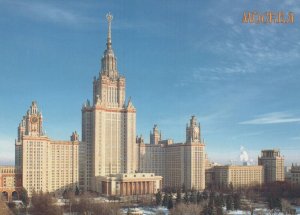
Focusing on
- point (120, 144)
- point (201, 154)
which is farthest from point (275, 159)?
point (120, 144)

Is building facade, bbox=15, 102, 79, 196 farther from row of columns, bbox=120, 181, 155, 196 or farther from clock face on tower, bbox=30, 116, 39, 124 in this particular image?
row of columns, bbox=120, 181, 155, 196

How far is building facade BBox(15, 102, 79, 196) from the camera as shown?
7350 centimetres

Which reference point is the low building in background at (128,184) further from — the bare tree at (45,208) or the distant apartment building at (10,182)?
the bare tree at (45,208)

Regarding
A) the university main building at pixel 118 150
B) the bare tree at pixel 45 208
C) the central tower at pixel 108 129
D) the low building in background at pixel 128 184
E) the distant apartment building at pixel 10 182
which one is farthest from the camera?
the central tower at pixel 108 129

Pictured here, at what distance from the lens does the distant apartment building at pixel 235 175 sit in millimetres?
99812

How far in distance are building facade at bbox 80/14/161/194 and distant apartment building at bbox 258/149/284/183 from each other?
35722mm

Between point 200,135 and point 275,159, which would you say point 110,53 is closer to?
point 200,135

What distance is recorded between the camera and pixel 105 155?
3226 inches

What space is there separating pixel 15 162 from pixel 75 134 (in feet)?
41.3

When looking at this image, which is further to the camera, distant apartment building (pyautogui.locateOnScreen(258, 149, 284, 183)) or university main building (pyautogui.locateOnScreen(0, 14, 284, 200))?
distant apartment building (pyautogui.locateOnScreen(258, 149, 284, 183))

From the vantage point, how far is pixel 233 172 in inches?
3967

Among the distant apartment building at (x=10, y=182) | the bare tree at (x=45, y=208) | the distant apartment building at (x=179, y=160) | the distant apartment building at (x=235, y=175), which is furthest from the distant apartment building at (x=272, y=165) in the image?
the bare tree at (x=45, y=208)

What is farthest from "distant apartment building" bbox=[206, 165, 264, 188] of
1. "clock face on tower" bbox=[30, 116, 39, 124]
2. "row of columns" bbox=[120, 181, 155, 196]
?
"clock face on tower" bbox=[30, 116, 39, 124]

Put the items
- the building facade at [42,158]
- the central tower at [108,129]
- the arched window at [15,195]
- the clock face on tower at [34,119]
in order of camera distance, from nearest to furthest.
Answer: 1. the arched window at [15,195]
2. the building facade at [42,158]
3. the clock face on tower at [34,119]
4. the central tower at [108,129]
